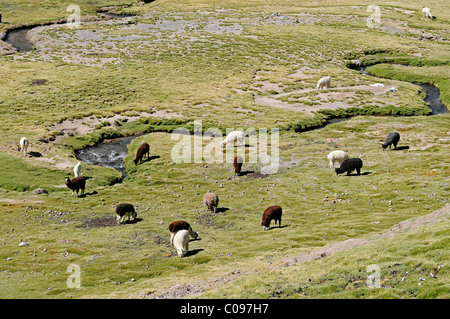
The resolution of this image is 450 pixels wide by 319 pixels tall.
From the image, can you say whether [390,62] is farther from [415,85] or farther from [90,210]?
[90,210]

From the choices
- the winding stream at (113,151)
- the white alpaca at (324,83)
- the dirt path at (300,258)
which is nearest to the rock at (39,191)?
the winding stream at (113,151)

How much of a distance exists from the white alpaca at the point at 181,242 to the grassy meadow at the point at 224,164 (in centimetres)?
46

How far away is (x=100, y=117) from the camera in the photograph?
66812 mm

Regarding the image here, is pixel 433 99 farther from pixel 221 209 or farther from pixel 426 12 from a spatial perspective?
pixel 426 12

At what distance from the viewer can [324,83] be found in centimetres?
8056

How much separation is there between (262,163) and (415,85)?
50.7 m

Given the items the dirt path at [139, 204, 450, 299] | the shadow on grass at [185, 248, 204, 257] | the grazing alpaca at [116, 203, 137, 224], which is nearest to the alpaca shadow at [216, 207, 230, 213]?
the grazing alpaca at [116, 203, 137, 224]

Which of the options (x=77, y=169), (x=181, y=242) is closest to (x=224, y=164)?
(x=77, y=169)

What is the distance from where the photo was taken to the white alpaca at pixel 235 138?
54.4 meters

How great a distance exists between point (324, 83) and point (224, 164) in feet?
126

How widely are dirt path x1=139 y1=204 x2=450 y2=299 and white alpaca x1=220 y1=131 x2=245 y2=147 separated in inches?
1137

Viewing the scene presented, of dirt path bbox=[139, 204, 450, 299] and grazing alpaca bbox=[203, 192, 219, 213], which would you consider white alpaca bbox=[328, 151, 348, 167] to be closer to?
grazing alpaca bbox=[203, 192, 219, 213]

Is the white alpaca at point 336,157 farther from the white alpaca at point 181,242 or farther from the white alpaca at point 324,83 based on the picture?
the white alpaca at point 324,83
